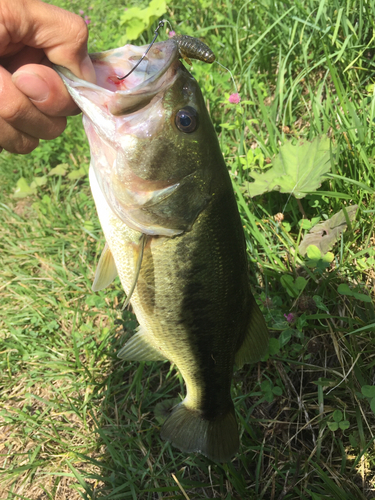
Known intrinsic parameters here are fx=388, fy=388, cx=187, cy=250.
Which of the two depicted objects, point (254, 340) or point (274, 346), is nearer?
point (254, 340)

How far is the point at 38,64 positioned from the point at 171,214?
2.96 feet

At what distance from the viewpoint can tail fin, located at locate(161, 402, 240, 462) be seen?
6.41ft

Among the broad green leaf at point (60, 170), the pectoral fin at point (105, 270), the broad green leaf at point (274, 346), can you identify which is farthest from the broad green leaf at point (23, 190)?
the broad green leaf at point (274, 346)

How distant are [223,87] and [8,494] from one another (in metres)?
3.63

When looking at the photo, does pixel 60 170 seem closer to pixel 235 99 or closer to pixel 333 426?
pixel 235 99

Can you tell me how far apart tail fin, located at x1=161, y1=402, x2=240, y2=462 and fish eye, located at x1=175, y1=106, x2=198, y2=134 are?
1430 mm

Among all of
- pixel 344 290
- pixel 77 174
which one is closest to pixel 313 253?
pixel 344 290

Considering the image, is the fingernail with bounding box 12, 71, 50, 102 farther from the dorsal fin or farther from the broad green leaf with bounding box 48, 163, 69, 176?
the broad green leaf with bounding box 48, 163, 69, 176

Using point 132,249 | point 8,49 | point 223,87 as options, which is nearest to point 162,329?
point 132,249

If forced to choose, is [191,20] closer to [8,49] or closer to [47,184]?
[47,184]

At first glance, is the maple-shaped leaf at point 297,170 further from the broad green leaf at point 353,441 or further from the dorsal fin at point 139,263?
the broad green leaf at point 353,441

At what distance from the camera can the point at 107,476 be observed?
237cm

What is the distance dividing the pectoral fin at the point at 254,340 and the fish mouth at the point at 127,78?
1134mm

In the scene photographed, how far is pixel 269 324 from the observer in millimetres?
2387
